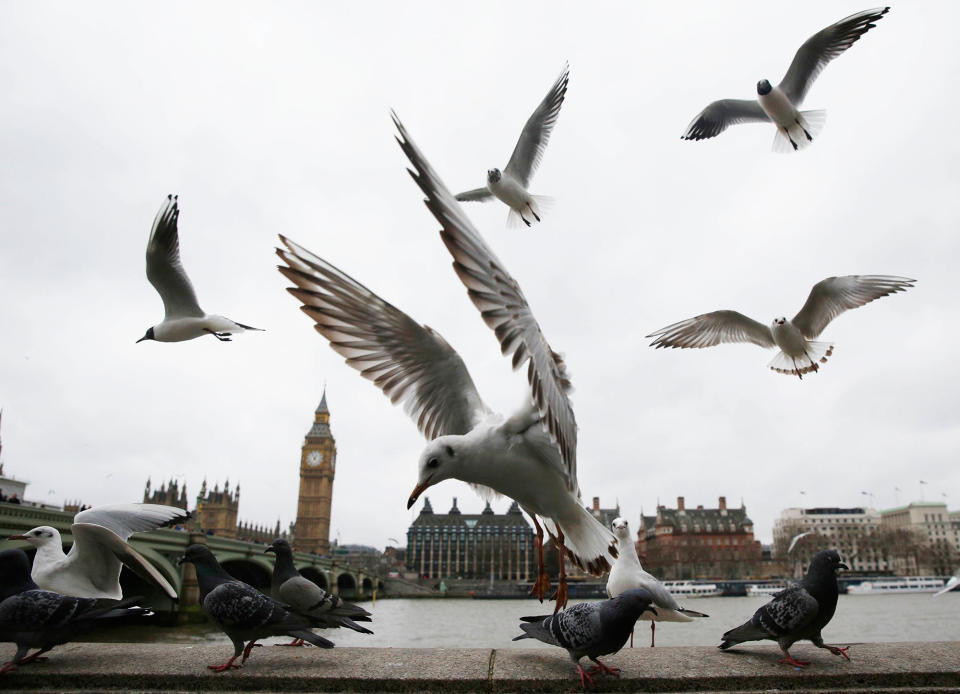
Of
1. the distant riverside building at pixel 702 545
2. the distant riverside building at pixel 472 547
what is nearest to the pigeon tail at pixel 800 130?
the distant riverside building at pixel 702 545

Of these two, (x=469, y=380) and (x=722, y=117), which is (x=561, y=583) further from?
(x=722, y=117)

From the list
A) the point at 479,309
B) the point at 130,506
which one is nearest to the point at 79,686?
the point at 130,506

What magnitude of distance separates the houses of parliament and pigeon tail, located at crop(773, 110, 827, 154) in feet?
353

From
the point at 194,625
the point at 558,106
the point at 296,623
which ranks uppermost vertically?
the point at 558,106

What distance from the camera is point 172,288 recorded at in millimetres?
5605

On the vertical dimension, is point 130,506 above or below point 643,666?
above

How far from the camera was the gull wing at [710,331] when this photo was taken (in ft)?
23.3

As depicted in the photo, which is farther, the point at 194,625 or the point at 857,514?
the point at 857,514

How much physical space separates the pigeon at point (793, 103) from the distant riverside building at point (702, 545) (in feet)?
318

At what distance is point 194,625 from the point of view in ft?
93.6

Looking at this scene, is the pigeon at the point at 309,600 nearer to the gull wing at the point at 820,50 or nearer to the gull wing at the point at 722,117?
the gull wing at the point at 722,117

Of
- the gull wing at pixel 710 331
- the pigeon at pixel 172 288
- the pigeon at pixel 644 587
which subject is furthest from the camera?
the gull wing at pixel 710 331

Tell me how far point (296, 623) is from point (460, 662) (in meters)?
1.01

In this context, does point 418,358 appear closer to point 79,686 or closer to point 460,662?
point 460,662
